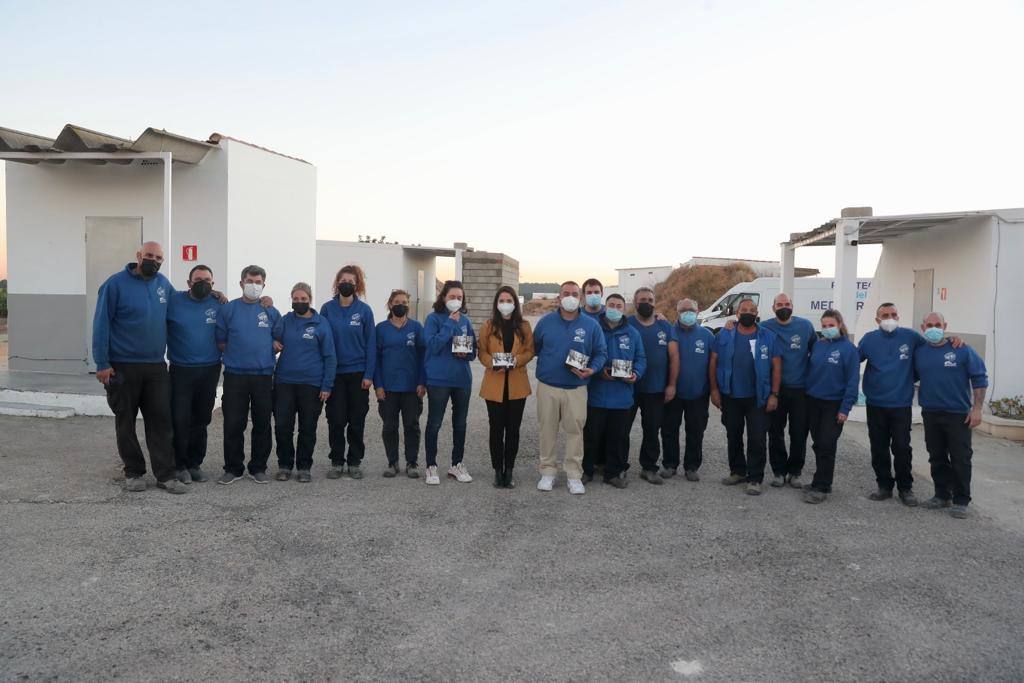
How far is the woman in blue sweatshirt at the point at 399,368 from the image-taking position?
23.9ft

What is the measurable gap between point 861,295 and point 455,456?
676 inches

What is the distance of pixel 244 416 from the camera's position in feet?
23.5

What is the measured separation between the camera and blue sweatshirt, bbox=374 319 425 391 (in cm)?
729

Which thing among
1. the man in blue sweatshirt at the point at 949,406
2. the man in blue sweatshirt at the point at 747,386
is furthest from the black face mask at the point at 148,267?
the man in blue sweatshirt at the point at 949,406

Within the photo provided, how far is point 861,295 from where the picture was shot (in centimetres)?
2125

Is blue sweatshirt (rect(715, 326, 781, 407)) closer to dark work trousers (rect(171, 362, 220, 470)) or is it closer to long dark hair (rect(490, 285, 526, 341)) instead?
long dark hair (rect(490, 285, 526, 341))

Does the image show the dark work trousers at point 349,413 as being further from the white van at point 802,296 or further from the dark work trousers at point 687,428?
the white van at point 802,296

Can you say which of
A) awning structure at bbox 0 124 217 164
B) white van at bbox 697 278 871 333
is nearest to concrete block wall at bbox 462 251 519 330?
white van at bbox 697 278 871 333

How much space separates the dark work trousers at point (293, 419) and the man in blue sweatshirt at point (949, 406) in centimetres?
546

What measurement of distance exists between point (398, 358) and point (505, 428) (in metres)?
1.19

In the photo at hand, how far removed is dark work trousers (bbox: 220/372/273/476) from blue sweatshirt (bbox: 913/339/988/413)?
19.2 ft

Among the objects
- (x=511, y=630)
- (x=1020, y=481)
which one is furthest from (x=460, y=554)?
(x=1020, y=481)

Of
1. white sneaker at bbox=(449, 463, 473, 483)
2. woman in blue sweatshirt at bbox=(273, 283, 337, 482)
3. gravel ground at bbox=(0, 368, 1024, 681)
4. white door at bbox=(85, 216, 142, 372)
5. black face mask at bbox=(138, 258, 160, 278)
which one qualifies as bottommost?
gravel ground at bbox=(0, 368, 1024, 681)

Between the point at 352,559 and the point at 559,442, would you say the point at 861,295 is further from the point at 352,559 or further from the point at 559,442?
the point at 352,559
